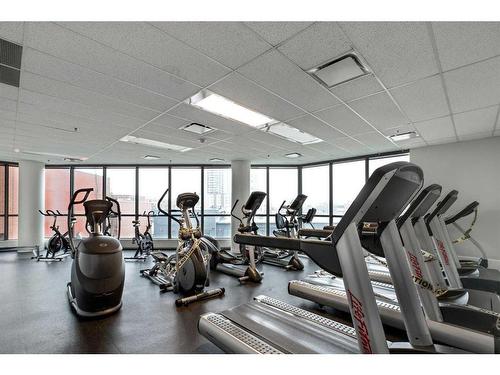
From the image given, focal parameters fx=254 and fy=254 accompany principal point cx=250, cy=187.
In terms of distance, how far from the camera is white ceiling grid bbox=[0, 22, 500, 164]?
1801mm

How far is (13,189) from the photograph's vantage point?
→ 7.50 metres

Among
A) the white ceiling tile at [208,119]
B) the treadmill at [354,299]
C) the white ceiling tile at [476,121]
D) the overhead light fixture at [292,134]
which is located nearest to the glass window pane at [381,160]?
the white ceiling tile at [476,121]

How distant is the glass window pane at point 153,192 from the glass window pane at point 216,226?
50.6 inches

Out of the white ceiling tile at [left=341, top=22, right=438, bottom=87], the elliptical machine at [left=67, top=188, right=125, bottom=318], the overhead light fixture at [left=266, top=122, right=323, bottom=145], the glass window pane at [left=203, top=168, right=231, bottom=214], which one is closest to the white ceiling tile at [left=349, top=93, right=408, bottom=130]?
the white ceiling tile at [left=341, top=22, right=438, bottom=87]

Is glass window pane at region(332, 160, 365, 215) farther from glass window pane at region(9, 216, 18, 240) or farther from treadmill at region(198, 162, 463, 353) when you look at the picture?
glass window pane at region(9, 216, 18, 240)

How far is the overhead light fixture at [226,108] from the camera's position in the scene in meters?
2.97

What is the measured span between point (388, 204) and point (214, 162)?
6.78 m

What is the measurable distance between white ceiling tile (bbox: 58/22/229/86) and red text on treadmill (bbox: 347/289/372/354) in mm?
2013

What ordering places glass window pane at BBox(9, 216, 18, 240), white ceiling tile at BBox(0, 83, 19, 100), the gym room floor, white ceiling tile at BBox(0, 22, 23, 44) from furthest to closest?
glass window pane at BBox(9, 216, 18, 240)
white ceiling tile at BBox(0, 83, 19, 100)
the gym room floor
white ceiling tile at BBox(0, 22, 23, 44)

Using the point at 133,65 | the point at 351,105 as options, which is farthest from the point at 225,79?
the point at 351,105

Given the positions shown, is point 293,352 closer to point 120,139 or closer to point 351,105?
point 351,105

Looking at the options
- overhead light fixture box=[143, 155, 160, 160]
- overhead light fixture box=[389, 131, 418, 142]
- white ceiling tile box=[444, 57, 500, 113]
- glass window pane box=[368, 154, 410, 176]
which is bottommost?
glass window pane box=[368, 154, 410, 176]

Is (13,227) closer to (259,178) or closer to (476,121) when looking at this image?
(259,178)

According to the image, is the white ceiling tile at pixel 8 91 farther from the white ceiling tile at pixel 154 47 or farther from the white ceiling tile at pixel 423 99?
the white ceiling tile at pixel 423 99
